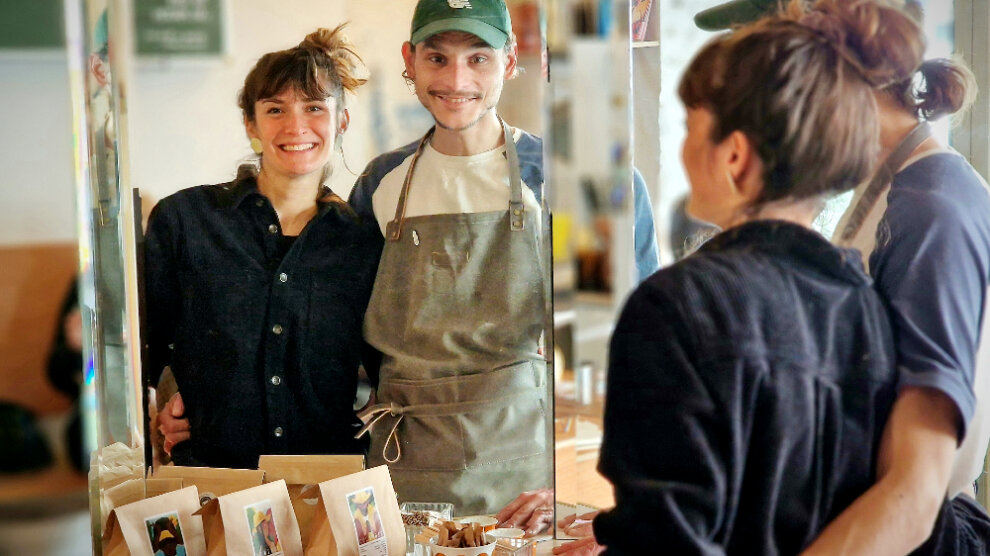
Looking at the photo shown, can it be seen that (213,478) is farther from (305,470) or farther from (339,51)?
(339,51)

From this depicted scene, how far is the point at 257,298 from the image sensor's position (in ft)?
5.56

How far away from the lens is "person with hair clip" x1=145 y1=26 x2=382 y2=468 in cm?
169

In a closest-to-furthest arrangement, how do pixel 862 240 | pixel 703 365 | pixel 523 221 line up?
pixel 703 365, pixel 862 240, pixel 523 221

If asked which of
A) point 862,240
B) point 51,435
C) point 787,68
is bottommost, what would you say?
point 51,435

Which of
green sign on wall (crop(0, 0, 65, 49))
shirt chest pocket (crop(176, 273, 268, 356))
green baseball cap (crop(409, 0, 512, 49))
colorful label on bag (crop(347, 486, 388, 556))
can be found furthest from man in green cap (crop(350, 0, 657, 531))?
green sign on wall (crop(0, 0, 65, 49))

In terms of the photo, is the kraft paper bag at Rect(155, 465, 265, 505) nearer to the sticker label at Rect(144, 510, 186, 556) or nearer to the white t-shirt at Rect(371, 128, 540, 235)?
the sticker label at Rect(144, 510, 186, 556)

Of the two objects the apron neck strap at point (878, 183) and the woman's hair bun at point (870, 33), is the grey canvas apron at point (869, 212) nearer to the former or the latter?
the apron neck strap at point (878, 183)

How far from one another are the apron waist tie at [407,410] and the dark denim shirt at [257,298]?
7 cm

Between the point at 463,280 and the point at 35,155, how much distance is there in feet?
6.50

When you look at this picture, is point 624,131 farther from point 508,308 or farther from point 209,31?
point 209,31

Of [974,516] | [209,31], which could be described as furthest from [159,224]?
[974,516]

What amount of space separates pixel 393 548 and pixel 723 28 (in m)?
1.02

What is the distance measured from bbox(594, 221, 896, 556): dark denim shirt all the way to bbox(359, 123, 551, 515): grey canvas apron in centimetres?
34

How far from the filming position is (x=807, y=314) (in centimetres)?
128
